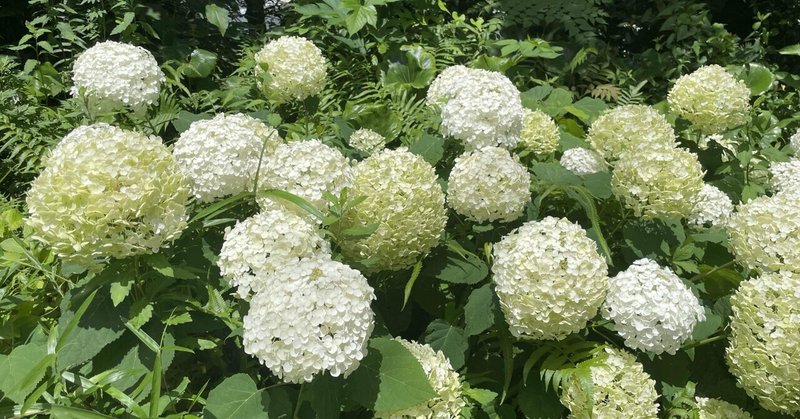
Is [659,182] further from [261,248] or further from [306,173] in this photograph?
[261,248]

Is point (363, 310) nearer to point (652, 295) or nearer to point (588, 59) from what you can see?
point (652, 295)

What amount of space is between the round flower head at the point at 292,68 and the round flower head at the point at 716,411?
75.6 inches

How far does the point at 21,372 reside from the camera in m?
1.30

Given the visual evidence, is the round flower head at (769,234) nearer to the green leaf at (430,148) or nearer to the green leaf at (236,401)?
the green leaf at (430,148)

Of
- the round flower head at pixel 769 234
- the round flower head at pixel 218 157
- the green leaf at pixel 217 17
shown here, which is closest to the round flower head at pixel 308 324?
the round flower head at pixel 218 157

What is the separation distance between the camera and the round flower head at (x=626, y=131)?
2193 mm

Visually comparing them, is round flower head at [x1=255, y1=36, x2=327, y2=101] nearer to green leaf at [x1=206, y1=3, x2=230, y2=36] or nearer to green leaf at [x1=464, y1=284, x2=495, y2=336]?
green leaf at [x1=464, y1=284, x2=495, y2=336]

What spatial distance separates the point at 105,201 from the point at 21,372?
16.2 inches

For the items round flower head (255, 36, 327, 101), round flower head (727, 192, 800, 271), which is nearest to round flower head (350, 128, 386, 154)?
round flower head (255, 36, 327, 101)

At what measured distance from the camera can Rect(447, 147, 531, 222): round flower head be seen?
1.77m

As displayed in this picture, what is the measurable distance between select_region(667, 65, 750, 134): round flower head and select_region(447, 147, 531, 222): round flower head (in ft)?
3.90

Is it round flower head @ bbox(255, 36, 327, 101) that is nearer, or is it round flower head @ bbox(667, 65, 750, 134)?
round flower head @ bbox(667, 65, 750, 134)

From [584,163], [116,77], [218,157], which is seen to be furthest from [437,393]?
[116,77]

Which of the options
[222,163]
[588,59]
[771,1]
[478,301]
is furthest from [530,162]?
[771,1]
